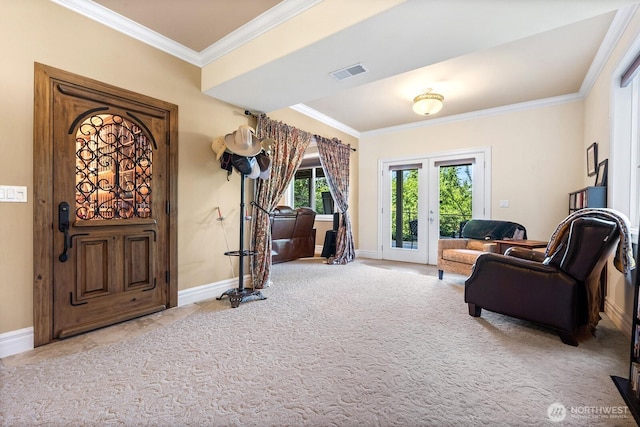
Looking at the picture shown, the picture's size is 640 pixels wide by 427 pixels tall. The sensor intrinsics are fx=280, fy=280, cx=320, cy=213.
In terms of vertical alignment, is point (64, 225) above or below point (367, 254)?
above

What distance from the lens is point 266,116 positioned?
393 centimetres

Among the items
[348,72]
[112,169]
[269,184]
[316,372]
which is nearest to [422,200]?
[269,184]

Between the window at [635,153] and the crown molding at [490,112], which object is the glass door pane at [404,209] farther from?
the window at [635,153]

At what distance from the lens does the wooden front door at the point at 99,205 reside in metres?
2.17

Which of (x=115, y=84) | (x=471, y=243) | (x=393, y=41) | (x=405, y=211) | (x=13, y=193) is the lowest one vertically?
(x=471, y=243)

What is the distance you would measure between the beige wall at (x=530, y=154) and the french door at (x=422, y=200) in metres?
0.16

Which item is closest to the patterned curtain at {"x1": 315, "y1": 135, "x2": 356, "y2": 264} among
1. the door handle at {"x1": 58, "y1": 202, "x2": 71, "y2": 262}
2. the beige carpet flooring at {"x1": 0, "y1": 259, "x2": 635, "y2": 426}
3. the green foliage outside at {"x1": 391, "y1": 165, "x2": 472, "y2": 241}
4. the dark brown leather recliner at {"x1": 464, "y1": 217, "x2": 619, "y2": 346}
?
the green foliage outside at {"x1": 391, "y1": 165, "x2": 472, "y2": 241}

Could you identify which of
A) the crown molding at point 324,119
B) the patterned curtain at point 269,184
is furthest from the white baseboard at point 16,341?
the crown molding at point 324,119

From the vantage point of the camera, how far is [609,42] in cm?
271

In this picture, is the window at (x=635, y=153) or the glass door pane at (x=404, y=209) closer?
the window at (x=635, y=153)

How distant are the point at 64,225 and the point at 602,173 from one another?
517 centimetres

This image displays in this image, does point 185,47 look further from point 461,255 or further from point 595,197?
point 595,197

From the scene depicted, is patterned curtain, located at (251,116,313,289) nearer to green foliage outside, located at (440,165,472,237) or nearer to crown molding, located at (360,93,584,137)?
crown molding, located at (360,93,584,137)

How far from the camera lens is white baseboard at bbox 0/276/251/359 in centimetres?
Result: 200
